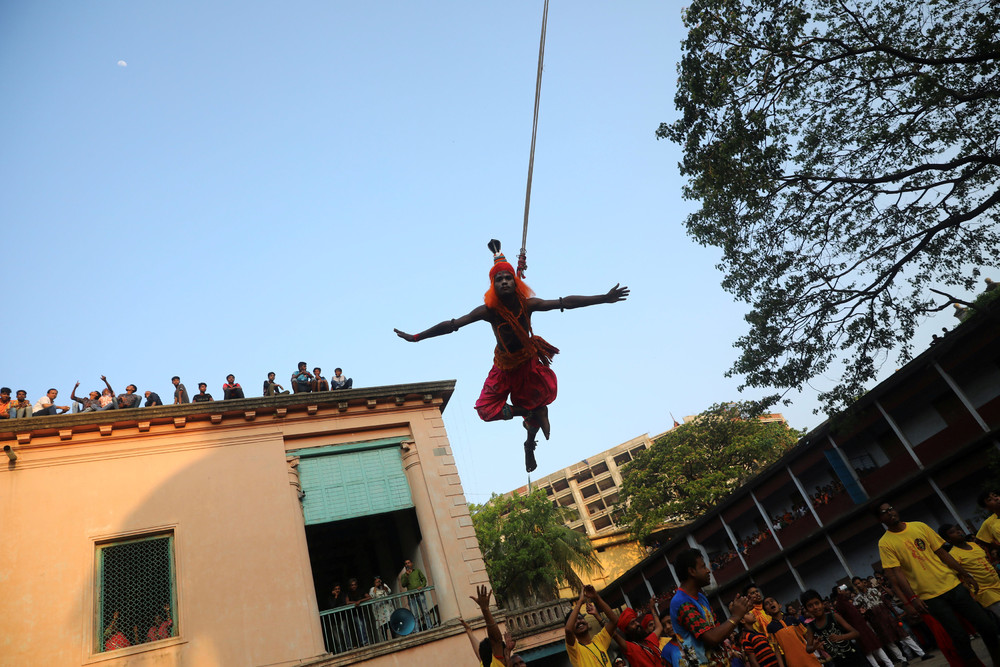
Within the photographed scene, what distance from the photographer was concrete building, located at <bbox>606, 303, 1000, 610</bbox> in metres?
16.1

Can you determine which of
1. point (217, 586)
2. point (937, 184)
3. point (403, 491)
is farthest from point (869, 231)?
point (217, 586)

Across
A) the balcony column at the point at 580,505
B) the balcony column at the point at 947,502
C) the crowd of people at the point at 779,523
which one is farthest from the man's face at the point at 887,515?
the balcony column at the point at 580,505

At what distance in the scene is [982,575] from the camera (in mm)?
5906

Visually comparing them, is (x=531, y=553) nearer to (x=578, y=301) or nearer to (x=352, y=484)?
(x=352, y=484)

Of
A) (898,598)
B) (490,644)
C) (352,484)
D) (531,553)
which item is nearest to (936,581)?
(898,598)

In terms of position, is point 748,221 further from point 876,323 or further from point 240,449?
point 240,449

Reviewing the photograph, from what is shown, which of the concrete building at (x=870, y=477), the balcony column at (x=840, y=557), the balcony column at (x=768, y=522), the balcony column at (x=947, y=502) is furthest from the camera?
the balcony column at (x=768, y=522)

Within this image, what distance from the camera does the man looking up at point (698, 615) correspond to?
13.5 feet

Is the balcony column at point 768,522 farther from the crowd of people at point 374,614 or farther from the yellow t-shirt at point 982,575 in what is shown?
the yellow t-shirt at point 982,575

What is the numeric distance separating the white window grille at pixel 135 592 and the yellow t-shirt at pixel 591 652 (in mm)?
8783

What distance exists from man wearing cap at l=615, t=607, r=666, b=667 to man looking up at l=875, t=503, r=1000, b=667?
2.01 meters

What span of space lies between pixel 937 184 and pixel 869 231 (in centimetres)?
117

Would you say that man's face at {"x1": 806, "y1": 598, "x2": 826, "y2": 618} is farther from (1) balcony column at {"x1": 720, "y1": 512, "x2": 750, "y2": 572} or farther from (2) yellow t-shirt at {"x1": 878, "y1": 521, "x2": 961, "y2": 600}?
(1) balcony column at {"x1": 720, "y1": 512, "x2": 750, "y2": 572}

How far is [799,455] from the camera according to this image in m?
21.2
